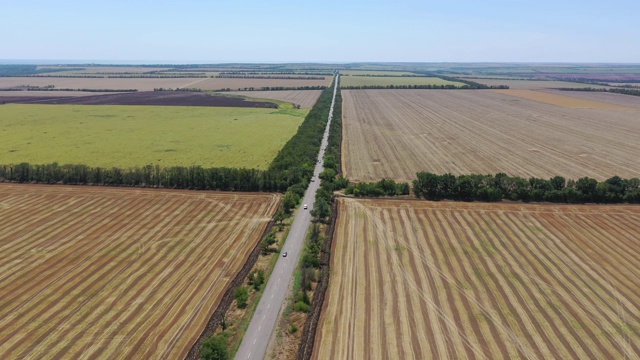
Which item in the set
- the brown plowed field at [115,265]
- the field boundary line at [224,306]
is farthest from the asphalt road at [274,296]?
the brown plowed field at [115,265]

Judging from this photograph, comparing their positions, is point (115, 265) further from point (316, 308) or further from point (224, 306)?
point (316, 308)

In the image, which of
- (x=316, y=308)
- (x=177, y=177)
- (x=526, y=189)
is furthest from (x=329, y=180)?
(x=316, y=308)

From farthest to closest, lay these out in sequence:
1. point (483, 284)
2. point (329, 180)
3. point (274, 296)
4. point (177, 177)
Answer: point (329, 180) → point (177, 177) → point (483, 284) → point (274, 296)

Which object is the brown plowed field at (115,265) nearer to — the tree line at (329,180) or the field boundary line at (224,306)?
the field boundary line at (224,306)

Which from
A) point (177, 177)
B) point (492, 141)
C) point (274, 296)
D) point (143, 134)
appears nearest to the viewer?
point (274, 296)

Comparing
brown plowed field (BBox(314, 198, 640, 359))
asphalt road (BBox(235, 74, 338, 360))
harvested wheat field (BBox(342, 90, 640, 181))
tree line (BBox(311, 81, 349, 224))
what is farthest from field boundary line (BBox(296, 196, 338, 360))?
harvested wheat field (BBox(342, 90, 640, 181))

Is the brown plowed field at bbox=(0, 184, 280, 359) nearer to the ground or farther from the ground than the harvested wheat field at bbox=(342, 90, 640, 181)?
nearer to the ground

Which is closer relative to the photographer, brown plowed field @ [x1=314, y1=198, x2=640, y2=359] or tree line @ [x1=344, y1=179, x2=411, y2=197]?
brown plowed field @ [x1=314, y1=198, x2=640, y2=359]

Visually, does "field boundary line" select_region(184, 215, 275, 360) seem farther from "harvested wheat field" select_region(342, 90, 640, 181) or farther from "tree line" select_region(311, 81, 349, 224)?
"harvested wheat field" select_region(342, 90, 640, 181)
